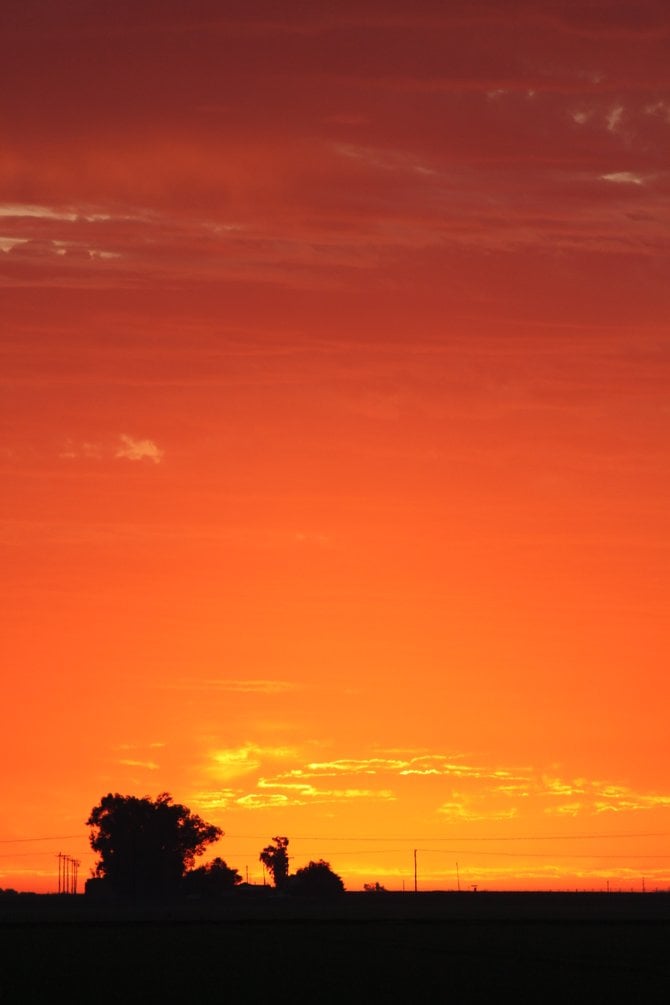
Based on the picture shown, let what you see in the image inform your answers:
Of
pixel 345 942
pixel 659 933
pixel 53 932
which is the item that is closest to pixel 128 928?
pixel 53 932

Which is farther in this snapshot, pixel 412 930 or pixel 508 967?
pixel 412 930

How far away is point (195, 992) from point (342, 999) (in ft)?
20.9

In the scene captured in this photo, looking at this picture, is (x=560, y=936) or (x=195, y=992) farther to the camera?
(x=560, y=936)

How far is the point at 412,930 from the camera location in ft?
344

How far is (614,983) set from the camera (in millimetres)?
52062

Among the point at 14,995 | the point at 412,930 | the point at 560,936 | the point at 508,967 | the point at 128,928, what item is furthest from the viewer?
the point at 128,928

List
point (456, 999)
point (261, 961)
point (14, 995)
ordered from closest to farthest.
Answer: point (456, 999), point (14, 995), point (261, 961)

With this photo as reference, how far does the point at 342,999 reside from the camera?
47.0 metres

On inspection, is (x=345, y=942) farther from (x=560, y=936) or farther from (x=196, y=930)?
(x=196, y=930)

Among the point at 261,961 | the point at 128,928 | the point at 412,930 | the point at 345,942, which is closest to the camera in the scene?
the point at 261,961

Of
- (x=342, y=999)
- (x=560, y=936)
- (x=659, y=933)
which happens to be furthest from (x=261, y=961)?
(x=659, y=933)

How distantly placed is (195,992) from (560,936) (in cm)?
4648

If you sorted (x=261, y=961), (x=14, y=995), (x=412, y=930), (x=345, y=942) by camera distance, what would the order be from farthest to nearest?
(x=412, y=930) < (x=345, y=942) < (x=261, y=961) < (x=14, y=995)

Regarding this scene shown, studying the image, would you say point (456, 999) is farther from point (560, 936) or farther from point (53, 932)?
point (53, 932)
